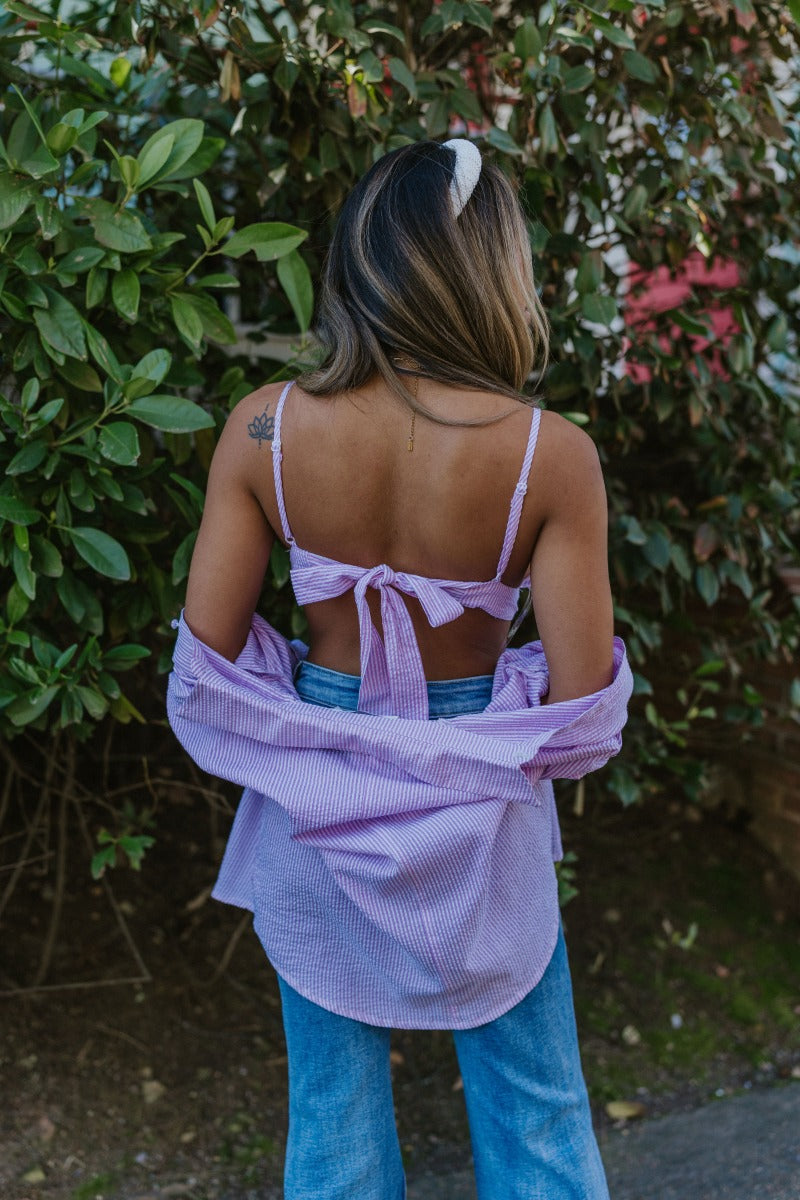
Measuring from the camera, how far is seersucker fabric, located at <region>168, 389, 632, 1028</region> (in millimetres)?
1481

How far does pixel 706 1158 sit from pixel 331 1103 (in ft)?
4.29

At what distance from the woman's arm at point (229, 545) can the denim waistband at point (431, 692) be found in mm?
144

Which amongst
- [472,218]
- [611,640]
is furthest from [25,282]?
[611,640]

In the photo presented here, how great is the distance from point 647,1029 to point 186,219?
240cm

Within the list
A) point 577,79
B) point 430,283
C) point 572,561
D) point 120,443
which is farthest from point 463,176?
point 577,79

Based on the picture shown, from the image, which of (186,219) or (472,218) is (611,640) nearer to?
(472,218)

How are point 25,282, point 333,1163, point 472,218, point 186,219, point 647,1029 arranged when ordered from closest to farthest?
point 472,218, point 333,1163, point 25,282, point 186,219, point 647,1029

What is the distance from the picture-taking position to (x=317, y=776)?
154 centimetres

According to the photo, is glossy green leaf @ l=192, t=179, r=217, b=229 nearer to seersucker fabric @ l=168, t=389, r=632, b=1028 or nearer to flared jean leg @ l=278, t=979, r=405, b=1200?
seersucker fabric @ l=168, t=389, r=632, b=1028

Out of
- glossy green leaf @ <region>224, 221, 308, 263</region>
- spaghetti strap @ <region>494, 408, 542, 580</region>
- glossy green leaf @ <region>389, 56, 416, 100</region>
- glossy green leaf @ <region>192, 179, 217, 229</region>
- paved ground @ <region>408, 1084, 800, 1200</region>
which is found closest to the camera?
spaghetti strap @ <region>494, 408, 542, 580</region>

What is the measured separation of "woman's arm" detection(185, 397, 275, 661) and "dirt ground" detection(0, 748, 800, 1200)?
4.14 ft

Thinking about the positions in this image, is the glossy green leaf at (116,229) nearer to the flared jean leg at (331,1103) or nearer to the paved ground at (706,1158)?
the flared jean leg at (331,1103)

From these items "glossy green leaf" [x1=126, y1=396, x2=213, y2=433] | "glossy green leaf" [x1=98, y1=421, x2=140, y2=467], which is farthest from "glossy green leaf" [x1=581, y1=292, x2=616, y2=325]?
"glossy green leaf" [x1=98, y1=421, x2=140, y2=467]

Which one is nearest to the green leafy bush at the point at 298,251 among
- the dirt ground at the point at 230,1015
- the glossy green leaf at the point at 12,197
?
the glossy green leaf at the point at 12,197
